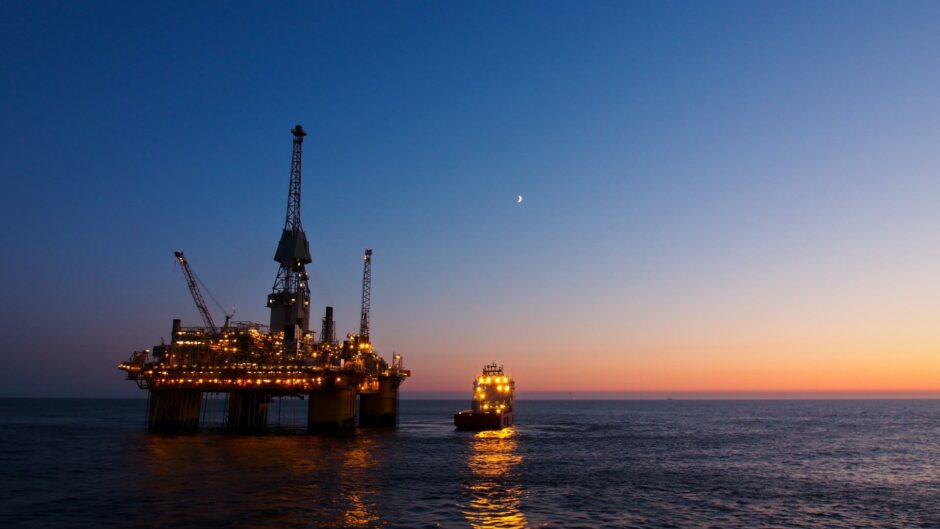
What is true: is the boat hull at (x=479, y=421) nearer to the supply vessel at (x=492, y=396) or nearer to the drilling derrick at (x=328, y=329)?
the supply vessel at (x=492, y=396)

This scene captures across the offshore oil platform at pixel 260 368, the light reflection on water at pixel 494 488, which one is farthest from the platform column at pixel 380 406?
the light reflection on water at pixel 494 488

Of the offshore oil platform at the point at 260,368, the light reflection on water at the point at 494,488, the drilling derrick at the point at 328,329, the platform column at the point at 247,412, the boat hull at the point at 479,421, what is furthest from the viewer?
the drilling derrick at the point at 328,329

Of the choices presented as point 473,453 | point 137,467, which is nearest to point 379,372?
point 473,453

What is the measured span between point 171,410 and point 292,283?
30.8 meters

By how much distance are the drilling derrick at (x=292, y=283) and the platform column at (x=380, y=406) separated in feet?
69.6

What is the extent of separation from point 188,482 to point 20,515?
12.9m

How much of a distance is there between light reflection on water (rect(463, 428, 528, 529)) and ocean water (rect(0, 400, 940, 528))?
18 cm

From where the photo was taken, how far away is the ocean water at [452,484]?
42594mm

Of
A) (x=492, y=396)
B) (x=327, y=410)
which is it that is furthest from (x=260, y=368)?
(x=492, y=396)

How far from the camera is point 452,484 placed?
56656 millimetres

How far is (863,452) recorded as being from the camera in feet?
300

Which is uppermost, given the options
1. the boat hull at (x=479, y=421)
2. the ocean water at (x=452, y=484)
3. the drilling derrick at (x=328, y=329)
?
the drilling derrick at (x=328, y=329)

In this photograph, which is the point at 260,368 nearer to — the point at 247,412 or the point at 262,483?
the point at 247,412

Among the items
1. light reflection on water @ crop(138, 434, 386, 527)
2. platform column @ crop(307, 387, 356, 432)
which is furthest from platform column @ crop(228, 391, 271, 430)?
light reflection on water @ crop(138, 434, 386, 527)
